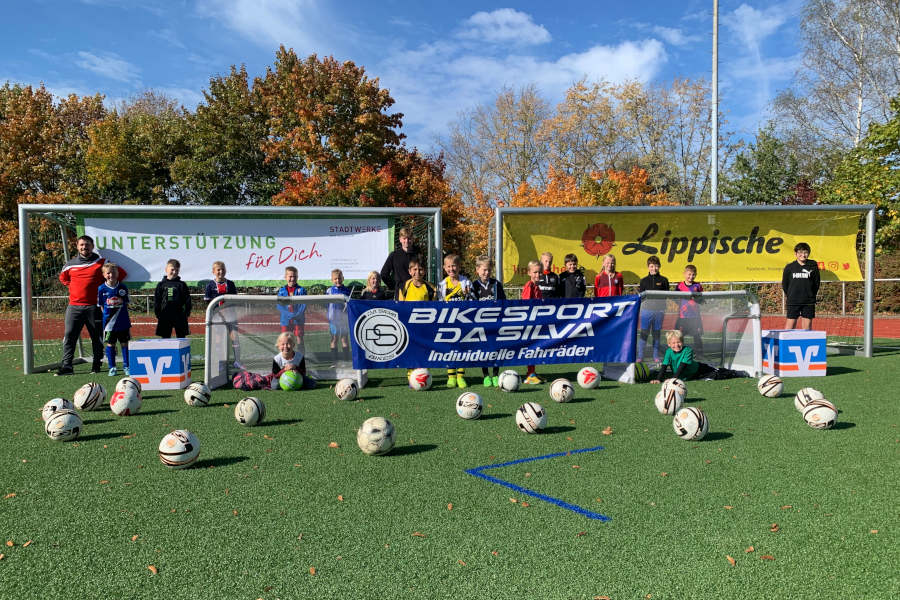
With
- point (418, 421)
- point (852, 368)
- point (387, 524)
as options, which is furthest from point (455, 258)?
point (852, 368)

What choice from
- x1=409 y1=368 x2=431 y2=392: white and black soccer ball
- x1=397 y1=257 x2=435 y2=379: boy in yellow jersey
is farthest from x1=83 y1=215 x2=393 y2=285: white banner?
x1=409 y1=368 x2=431 y2=392: white and black soccer ball

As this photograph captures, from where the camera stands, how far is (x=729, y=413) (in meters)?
6.91

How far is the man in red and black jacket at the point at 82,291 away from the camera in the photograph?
10.1 metres

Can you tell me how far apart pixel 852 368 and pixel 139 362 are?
12.1 meters

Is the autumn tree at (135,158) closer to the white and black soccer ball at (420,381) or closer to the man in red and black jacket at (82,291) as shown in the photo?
the man in red and black jacket at (82,291)

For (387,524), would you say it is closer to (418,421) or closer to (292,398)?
(418,421)

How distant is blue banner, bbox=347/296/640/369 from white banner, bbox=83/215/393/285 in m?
2.77

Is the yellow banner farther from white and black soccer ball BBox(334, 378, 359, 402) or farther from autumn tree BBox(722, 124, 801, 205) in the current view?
autumn tree BBox(722, 124, 801, 205)

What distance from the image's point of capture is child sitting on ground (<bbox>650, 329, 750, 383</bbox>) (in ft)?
30.3

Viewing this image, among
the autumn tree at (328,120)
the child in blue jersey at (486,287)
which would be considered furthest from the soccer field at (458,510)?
the autumn tree at (328,120)

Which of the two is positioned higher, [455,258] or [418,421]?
[455,258]

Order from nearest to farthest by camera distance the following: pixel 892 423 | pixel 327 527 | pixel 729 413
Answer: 1. pixel 327 527
2. pixel 892 423
3. pixel 729 413

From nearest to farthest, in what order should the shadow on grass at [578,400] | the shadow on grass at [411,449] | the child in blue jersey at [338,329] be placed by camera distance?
the shadow on grass at [411,449]
the shadow on grass at [578,400]
the child in blue jersey at [338,329]

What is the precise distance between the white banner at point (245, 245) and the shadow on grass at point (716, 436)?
7148 mm
